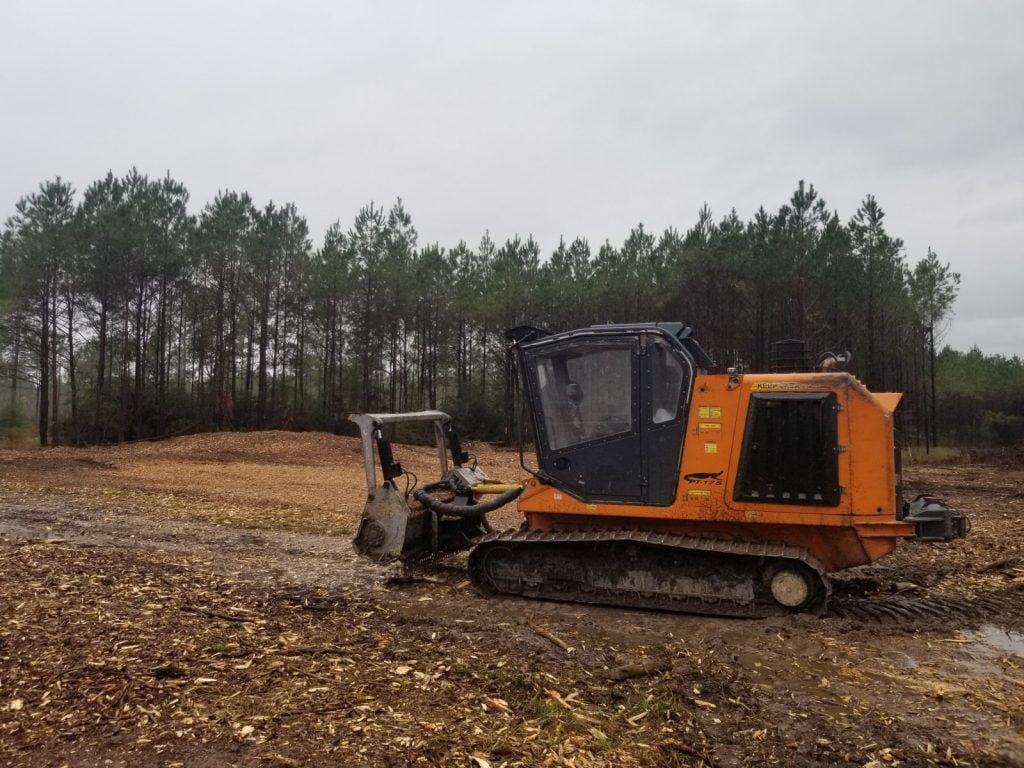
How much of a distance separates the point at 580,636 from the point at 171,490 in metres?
11.9

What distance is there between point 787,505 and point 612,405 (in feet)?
5.52

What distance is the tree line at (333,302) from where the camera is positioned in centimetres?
2941

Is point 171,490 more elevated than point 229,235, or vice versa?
point 229,235

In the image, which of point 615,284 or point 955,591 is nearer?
point 955,591

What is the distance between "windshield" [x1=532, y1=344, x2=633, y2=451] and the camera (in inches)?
253

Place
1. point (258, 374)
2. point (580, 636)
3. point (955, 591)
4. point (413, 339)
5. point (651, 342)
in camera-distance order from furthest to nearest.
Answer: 1. point (413, 339)
2. point (258, 374)
3. point (955, 591)
4. point (651, 342)
5. point (580, 636)

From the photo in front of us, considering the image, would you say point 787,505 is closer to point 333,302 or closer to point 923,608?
point 923,608

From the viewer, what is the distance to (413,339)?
3756cm

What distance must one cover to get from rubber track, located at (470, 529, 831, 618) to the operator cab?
340mm

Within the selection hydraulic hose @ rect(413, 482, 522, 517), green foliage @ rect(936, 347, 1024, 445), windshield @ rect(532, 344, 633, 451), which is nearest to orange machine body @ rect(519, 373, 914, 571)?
windshield @ rect(532, 344, 633, 451)

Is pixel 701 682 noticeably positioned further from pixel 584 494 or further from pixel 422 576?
pixel 422 576

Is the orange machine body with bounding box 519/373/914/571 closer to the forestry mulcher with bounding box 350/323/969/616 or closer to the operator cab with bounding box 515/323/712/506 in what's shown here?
the forestry mulcher with bounding box 350/323/969/616

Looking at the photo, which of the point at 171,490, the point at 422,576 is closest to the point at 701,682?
the point at 422,576

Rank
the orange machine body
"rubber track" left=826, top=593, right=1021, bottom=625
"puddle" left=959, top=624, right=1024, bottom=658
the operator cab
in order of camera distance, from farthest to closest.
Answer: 1. the operator cab
2. "rubber track" left=826, top=593, right=1021, bottom=625
3. the orange machine body
4. "puddle" left=959, top=624, right=1024, bottom=658
